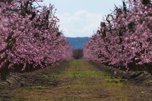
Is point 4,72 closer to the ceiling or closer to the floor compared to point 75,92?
closer to the ceiling

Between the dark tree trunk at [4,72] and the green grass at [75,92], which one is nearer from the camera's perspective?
the green grass at [75,92]

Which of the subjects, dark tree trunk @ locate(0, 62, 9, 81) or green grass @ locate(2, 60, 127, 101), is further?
dark tree trunk @ locate(0, 62, 9, 81)

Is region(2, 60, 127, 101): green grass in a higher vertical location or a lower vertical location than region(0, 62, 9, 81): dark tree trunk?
lower

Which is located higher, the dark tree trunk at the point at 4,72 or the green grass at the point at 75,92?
the dark tree trunk at the point at 4,72

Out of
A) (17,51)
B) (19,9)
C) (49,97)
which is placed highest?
(19,9)

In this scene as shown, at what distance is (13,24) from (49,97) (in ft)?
20.0

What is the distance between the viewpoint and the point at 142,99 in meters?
26.6

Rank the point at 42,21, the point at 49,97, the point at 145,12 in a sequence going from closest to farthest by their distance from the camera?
the point at 49,97
the point at 145,12
the point at 42,21

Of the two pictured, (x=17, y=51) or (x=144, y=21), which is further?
(x=17, y=51)

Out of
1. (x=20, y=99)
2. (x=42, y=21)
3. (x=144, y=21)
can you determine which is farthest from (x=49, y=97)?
(x=42, y=21)

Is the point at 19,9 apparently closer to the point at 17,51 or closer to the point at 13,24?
the point at 13,24

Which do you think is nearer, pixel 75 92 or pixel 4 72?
pixel 75 92

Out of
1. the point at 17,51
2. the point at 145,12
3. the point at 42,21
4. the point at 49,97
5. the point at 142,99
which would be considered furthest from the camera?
the point at 42,21

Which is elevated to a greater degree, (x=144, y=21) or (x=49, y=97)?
(x=144, y=21)
